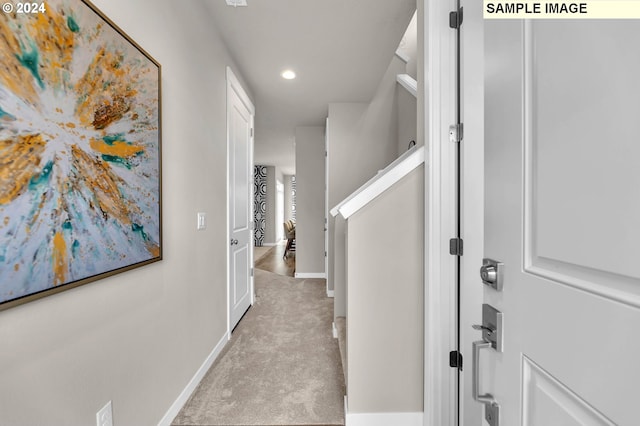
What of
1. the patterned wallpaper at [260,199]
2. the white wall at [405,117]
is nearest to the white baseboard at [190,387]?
the white wall at [405,117]

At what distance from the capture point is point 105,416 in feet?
3.76

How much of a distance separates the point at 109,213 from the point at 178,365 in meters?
1.03

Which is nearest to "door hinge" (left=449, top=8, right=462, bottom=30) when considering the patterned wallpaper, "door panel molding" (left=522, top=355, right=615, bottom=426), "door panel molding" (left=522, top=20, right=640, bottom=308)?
"door panel molding" (left=522, top=20, right=640, bottom=308)

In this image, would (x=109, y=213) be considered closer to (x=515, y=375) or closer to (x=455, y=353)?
(x=515, y=375)

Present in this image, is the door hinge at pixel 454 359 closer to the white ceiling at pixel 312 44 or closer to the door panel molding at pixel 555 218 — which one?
the door panel molding at pixel 555 218

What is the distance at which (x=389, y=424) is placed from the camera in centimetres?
147

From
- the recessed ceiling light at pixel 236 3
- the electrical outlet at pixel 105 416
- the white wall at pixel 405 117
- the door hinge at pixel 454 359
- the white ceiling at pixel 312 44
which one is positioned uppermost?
the white ceiling at pixel 312 44

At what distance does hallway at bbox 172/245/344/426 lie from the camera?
1.67 meters

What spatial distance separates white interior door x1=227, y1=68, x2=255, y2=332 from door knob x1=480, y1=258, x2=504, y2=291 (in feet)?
7.68

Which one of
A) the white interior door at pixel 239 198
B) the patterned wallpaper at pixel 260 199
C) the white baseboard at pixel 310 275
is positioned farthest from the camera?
the patterned wallpaper at pixel 260 199

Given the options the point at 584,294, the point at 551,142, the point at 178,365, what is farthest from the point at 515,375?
the point at 178,365

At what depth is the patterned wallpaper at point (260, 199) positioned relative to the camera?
376 inches

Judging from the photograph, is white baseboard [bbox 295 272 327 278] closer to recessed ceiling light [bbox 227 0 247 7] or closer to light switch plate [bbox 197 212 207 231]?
light switch plate [bbox 197 212 207 231]

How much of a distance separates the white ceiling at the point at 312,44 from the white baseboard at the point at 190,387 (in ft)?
8.11
